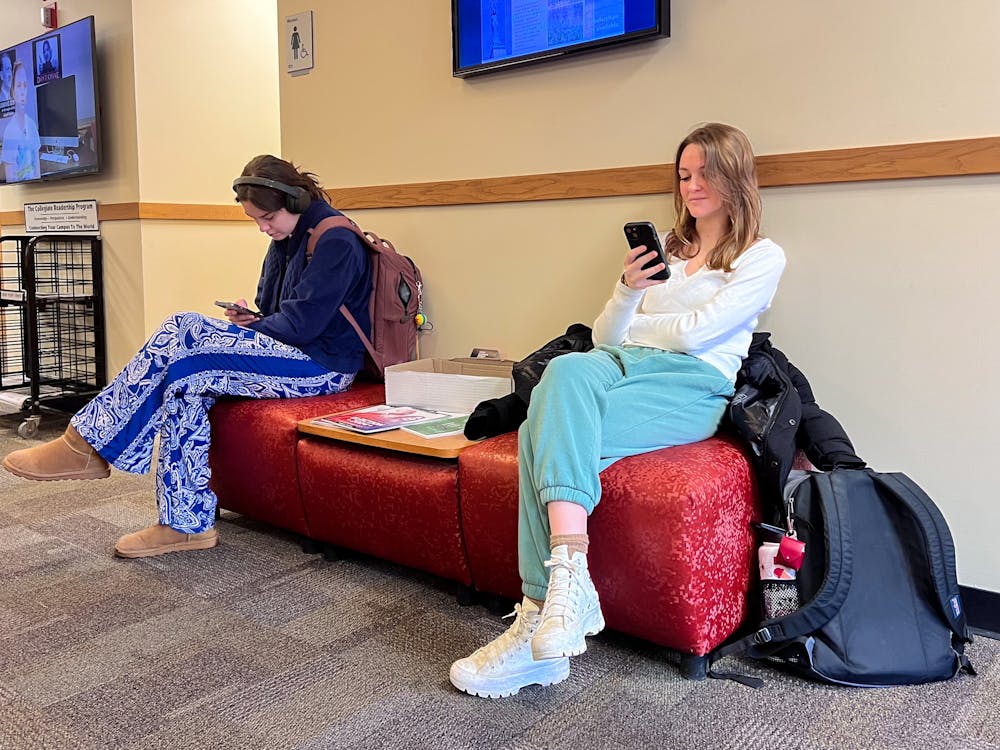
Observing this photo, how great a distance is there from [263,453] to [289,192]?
787 millimetres

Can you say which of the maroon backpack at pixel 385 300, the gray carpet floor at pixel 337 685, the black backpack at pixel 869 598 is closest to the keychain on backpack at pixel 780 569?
the black backpack at pixel 869 598

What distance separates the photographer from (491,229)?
2645 millimetres

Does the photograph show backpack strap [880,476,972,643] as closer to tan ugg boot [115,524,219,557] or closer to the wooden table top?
the wooden table top

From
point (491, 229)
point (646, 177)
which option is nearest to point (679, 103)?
point (646, 177)

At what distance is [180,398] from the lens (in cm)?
230

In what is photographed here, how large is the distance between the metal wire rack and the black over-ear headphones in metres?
1.98

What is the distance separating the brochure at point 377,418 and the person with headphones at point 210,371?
27 cm

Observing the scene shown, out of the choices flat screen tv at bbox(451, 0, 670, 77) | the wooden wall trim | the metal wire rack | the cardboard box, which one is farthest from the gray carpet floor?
the metal wire rack

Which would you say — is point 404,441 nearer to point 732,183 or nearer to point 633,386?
point 633,386

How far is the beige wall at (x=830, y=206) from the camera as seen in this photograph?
70.9 inches

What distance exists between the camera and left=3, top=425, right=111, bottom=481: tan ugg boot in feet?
7.32

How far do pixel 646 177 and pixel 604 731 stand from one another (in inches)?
54.5

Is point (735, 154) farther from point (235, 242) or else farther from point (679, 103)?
point (235, 242)

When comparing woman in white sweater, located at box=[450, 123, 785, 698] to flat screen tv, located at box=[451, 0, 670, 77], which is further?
flat screen tv, located at box=[451, 0, 670, 77]
